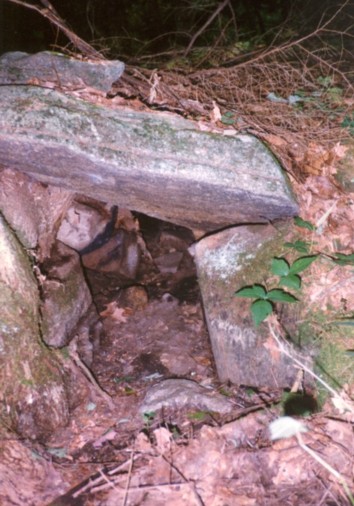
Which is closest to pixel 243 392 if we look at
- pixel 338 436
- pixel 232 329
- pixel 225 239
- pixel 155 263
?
pixel 232 329

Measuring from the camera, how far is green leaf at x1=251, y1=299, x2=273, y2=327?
3.03m

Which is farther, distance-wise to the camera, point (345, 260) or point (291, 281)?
point (345, 260)

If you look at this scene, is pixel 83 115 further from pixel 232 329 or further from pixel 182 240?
pixel 182 240

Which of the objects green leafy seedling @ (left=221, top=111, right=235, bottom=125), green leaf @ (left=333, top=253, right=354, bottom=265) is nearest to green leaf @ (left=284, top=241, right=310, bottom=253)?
green leaf @ (left=333, top=253, right=354, bottom=265)

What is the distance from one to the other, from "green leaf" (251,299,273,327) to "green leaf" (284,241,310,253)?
703mm

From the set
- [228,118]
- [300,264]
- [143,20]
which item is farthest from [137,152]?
[143,20]

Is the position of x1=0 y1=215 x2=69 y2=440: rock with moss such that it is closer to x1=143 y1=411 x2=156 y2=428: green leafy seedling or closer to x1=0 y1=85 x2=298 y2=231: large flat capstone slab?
x1=143 y1=411 x2=156 y2=428: green leafy seedling

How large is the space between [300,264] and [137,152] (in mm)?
1676

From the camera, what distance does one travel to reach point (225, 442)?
2777mm

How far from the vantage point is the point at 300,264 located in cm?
332

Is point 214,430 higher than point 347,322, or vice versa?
point 347,322

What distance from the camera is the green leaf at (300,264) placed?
329 centimetres

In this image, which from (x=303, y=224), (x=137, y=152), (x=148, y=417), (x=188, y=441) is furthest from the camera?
(x=303, y=224)

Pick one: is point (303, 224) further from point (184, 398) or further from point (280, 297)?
point (184, 398)
